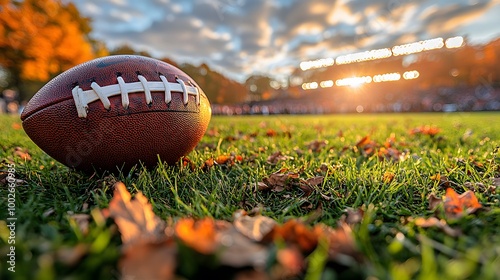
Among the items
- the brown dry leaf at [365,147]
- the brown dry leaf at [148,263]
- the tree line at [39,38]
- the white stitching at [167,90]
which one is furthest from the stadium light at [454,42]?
the brown dry leaf at [148,263]

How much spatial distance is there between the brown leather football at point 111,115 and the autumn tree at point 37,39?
27.5 m

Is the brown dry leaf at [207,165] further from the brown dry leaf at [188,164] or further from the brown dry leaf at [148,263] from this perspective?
the brown dry leaf at [148,263]

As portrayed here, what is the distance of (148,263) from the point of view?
0.77 m

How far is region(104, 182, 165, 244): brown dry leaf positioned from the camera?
978 millimetres

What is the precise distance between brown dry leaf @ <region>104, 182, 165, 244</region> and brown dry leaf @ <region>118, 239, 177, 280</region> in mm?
180

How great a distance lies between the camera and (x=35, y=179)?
1.89m

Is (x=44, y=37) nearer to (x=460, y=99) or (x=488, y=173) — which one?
(x=488, y=173)

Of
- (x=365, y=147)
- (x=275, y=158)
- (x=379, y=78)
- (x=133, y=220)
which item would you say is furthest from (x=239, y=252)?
(x=379, y=78)

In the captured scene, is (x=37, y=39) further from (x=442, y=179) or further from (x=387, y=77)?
(x=387, y=77)

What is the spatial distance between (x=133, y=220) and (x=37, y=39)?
29.2 m

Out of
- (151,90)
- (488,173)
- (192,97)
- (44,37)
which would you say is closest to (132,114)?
(151,90)

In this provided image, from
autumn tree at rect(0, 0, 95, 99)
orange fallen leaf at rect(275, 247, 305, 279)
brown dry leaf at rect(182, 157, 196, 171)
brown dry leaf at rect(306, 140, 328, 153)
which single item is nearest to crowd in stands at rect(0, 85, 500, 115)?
autumn tree at rect(0, 0, 95, 99)

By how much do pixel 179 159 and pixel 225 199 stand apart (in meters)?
0.83

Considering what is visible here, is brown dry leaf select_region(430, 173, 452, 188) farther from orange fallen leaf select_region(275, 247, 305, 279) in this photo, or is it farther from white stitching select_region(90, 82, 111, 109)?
white stitching select_region(90, 82, 111, 109)
